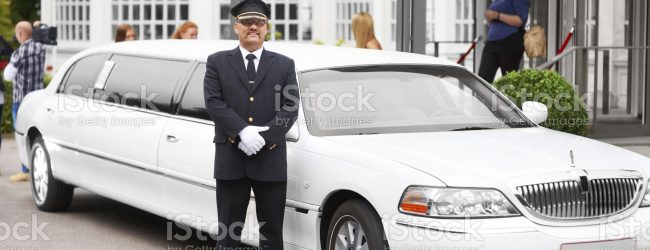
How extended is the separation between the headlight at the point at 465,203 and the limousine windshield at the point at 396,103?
A: 3.96 feet

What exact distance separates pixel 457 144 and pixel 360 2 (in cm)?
1564

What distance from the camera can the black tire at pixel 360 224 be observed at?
Result: 6484 millimetres

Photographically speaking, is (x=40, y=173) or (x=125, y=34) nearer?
(x=40, y=173)

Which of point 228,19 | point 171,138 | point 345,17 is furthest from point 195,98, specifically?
point 228,19

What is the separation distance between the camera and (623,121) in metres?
15.2

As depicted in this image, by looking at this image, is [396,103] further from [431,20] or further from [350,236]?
[431,20]

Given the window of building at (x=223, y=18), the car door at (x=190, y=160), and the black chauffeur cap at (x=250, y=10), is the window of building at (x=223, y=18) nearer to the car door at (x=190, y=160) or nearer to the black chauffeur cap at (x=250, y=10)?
the car door at (x=190, y=160)

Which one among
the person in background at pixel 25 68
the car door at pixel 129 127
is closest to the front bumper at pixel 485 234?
the car door at pixel 129 127

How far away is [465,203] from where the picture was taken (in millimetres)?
6246

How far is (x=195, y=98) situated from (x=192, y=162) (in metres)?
0.53

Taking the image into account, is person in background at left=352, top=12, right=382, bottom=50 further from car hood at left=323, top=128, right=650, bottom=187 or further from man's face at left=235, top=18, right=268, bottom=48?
man's face at left=235, top=18, right=268, bottom=48

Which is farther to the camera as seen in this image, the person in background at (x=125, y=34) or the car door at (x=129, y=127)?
the person in background at (x=125, y=34)

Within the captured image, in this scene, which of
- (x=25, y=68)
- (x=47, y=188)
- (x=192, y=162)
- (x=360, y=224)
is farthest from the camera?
(x=25, y=68)

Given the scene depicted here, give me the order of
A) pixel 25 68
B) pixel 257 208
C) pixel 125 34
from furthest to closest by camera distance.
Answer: pixel 125 34
pixel 25 68
pixel 257 208
